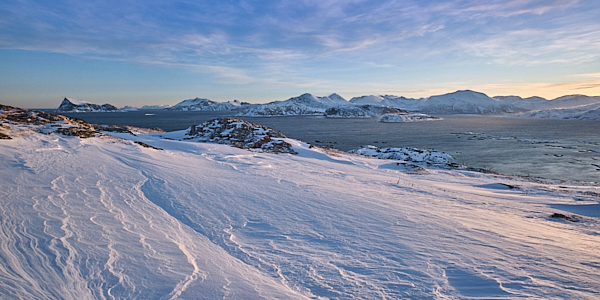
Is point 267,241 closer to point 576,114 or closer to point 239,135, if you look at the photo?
point 239,135

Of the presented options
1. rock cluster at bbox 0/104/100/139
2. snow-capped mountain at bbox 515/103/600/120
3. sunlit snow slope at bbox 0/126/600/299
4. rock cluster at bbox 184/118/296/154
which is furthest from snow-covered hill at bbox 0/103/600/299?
snow-capped mountain at bbox 515/103/600/120

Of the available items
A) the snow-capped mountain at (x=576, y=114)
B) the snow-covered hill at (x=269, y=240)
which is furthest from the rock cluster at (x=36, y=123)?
the snow-capped mountain at (x=576, y=114)

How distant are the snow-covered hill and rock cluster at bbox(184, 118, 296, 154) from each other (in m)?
14.4

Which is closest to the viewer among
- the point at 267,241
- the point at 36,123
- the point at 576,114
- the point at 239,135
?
the point at 267,241

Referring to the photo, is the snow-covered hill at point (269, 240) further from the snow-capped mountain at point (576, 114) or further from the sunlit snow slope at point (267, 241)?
the snow-capped mountain at point (576, 114)

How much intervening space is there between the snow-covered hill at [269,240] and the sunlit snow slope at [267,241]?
0.09 ft

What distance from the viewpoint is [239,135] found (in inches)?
1145

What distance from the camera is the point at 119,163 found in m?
11.6

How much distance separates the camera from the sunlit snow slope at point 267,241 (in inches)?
156

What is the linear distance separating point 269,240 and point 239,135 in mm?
24245

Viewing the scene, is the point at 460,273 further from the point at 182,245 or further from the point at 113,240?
the point at 113,240

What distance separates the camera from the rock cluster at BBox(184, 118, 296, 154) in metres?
25.0

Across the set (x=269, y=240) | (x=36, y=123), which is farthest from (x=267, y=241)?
(x=36, y=123)

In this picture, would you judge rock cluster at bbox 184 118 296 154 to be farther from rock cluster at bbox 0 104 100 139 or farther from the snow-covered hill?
the snow-covered hill
